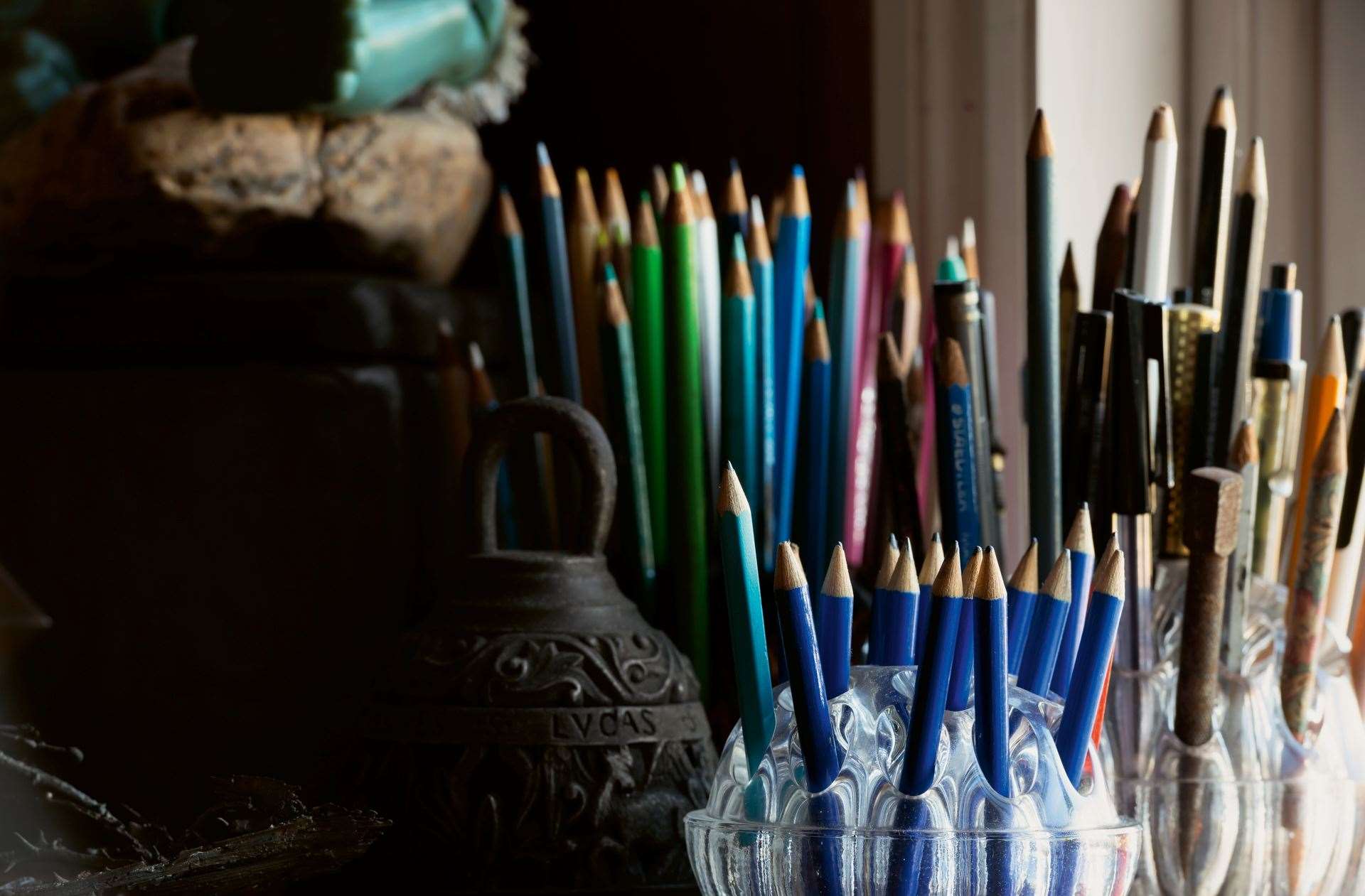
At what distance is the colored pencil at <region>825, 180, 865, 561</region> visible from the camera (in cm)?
52

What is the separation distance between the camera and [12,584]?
499mm

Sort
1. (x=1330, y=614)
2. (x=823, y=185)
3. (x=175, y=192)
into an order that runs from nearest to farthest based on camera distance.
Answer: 1. (x=1330, y=614)
2. (x=175, y=192)
3. (x=823, y=185)

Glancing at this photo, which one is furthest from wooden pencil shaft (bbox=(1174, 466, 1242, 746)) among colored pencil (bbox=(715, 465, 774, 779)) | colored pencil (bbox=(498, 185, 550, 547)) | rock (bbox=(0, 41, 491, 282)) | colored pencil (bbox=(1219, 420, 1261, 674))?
rock (bbox=(0, 41, 491, 282))

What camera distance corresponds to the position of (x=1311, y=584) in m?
0.41

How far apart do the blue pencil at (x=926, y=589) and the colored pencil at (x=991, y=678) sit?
0.03ft

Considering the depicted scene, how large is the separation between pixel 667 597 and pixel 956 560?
0.21 m

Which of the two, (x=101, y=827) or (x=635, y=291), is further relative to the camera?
(x=635, y=291)

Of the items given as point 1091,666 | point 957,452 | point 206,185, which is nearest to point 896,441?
point 957,452

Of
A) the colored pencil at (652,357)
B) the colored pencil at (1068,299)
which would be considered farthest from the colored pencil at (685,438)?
the colored pencil at (1068,299)

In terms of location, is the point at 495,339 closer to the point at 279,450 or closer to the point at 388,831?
the point at 279,450

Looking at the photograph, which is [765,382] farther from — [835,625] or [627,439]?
[835,625]

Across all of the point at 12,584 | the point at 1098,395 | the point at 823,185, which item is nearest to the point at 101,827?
the point at 12,584

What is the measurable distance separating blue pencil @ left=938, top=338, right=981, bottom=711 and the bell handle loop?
3.6 inches

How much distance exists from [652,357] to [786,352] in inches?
1.8
